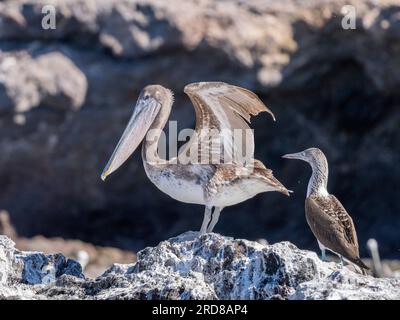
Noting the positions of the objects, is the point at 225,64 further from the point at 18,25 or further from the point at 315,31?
the point at 18,25

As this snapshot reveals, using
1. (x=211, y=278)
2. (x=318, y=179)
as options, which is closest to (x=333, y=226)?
(x=318, y=179)

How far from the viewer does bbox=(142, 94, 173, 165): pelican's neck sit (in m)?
9.64

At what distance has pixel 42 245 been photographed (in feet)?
52.4

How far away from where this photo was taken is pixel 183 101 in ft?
51.9

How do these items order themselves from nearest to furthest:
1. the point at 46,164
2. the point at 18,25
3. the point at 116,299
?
the point at 116,299 < the point at 18,25 < the point at 46,164

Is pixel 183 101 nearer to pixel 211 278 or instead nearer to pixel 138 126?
pixel 138 126

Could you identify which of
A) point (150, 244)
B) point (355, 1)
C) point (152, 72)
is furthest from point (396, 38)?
point (150, 244)

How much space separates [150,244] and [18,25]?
380cm

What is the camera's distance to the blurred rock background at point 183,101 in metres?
15.0

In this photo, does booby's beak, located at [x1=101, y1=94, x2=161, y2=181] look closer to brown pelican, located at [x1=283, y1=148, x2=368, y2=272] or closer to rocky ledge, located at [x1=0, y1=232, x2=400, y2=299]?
brown pelican, located at [x1=283, y1=148, x2=368, y2=272]

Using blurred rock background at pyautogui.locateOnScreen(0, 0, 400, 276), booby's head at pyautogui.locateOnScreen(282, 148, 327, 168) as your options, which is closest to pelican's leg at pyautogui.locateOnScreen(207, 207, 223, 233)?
booby's head at pyautogui.locateOnScreen(282, 148, 327, 168)

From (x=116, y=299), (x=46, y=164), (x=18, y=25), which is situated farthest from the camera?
(x=46, y=164)

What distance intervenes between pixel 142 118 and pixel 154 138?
23 cm

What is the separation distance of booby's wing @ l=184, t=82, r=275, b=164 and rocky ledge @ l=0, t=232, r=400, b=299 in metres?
2.11
